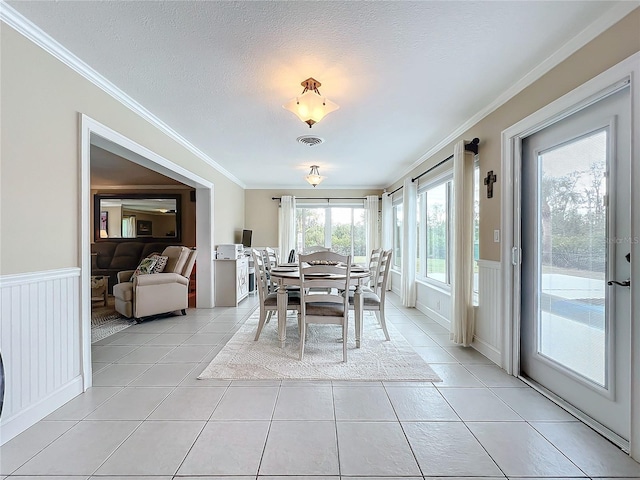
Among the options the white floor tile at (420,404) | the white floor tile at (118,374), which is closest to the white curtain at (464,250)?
the white floor tile at (420,404)

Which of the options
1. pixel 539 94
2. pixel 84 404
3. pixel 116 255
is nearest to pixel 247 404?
pixel 84 404

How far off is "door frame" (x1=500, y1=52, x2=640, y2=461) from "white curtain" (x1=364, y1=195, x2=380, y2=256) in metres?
4.44

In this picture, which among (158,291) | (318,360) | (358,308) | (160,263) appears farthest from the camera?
(160,263)

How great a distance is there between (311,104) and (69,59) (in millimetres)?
1686

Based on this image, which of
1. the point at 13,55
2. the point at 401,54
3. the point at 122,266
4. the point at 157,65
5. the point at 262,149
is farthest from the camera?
the point at 122,266

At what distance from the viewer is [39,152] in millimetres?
1963

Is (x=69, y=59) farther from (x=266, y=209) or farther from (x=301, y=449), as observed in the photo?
(x=266, y=209)

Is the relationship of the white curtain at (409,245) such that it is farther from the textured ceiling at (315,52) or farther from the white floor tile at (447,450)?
the white floor tile at (447,450)

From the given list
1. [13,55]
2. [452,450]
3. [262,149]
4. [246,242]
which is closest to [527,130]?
[452,450]

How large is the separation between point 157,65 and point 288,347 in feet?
8.89

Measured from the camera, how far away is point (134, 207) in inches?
272

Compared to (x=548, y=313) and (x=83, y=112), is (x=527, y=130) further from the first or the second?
(x=83, y=112)

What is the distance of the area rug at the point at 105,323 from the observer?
3721 mm

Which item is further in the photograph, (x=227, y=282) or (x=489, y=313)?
(x=227, y=282)
